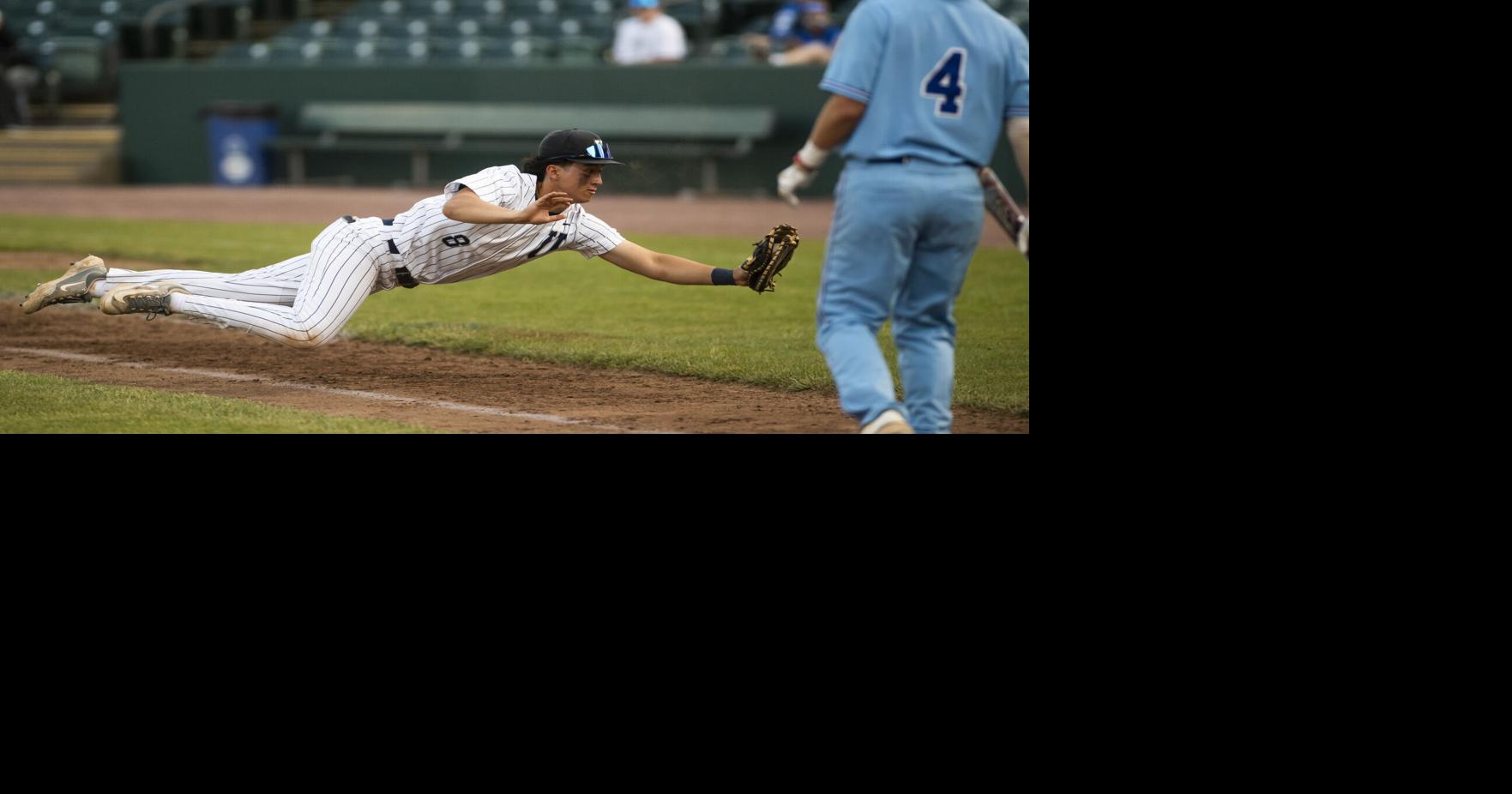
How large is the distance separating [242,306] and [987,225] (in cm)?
832

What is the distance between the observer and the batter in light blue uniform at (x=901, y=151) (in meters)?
4.50

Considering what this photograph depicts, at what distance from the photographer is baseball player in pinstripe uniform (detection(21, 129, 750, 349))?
5551mm

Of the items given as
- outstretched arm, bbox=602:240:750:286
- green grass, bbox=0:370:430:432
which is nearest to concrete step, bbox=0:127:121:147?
green grass, bbox=0:370:430:432

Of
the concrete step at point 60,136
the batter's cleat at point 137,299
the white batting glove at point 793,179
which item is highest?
the concrete step at point 60,136

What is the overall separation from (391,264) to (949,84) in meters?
2.31

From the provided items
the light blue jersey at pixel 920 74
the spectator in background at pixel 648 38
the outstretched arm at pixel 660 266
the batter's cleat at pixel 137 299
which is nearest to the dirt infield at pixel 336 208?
the spectator in background at pixel 648 38

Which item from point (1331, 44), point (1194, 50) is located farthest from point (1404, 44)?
point (1194, 50)

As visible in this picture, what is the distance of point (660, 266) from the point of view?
5.74 meters

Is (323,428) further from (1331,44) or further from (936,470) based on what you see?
(1331,44)

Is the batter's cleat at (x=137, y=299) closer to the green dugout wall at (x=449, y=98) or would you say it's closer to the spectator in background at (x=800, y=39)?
the green dugout wall at (x=449, y=98)

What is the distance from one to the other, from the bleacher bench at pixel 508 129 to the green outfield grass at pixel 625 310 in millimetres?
3240

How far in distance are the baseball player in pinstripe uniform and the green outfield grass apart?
1.15 meters

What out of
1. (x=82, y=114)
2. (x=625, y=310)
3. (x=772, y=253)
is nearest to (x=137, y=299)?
(x=772, y=253)

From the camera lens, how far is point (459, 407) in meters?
5.88
